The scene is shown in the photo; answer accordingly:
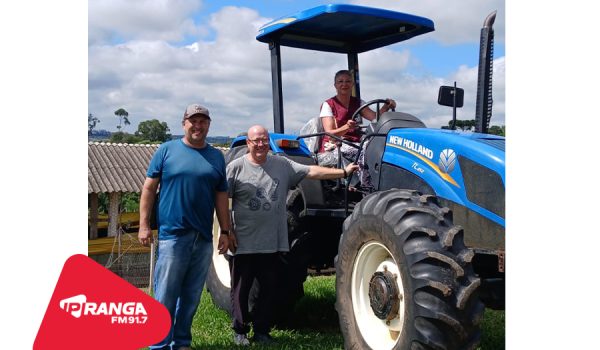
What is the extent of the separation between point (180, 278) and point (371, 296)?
51.3 inches

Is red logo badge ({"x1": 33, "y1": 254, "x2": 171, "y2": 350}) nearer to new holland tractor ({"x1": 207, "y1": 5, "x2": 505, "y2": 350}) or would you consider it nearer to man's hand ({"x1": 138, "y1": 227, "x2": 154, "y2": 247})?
man's hand ({"x1": 138, "y1": 227, "x2": 154, "y2": 247})

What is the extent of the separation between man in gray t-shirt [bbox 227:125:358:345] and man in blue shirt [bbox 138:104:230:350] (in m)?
0.32

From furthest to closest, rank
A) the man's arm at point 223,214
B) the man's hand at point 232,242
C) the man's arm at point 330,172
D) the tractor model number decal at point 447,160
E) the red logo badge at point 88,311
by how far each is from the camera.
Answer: the man's arm at point 330,172 < the man's hand at point 232,242 < the man's arm at point 223,214 < the tractor model number decal at point 447,160 < the red logo badge at point 88,311

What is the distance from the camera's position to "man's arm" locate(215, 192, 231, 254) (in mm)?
4484

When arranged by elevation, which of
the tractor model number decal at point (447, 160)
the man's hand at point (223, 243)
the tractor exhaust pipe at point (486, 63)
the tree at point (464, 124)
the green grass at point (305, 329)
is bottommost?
the green grass at point (305, 329)

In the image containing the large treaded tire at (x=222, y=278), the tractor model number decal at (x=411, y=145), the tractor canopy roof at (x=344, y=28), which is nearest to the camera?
the tractor model number decal at (x=411, y=145)

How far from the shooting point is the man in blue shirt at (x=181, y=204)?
4.22 m

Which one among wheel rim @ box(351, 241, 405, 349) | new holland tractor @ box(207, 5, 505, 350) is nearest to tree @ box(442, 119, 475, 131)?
new holland tractor @ box(207, 5, 505, 350)

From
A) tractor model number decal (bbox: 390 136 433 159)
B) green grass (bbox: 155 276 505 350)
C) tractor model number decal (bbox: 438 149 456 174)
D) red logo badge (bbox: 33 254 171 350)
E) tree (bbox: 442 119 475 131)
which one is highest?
tree (bbox: 442 119 475 131)

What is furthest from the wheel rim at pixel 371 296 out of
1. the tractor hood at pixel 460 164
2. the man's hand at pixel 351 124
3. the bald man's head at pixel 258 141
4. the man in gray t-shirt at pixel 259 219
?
the man's hand at pixel 351 124

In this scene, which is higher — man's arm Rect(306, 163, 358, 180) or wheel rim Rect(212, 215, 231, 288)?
man's arm Rect(306, 163, 358, 180)

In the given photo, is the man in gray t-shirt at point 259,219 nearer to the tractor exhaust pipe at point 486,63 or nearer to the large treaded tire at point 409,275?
the large treaded tire at point 409,275

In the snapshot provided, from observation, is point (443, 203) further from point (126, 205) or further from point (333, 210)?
point (126, 205)

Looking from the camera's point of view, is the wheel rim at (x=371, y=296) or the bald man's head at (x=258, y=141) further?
the bald man's head at (x=258, y=141)
